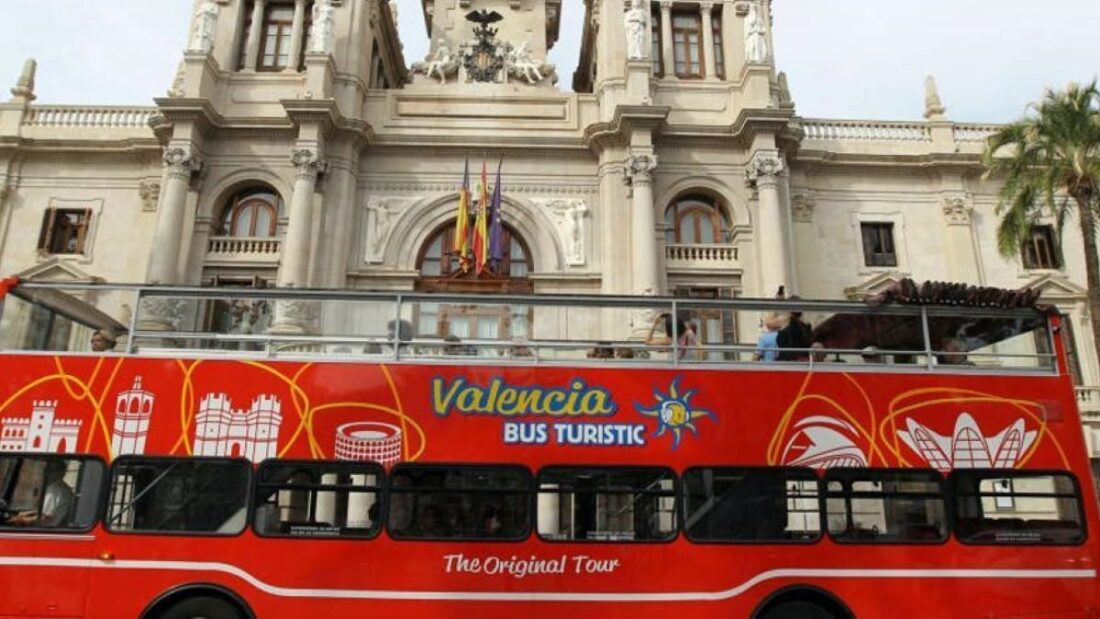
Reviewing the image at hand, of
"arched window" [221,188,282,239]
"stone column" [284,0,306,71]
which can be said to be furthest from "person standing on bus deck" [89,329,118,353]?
"stone column" [284,0,306,71]

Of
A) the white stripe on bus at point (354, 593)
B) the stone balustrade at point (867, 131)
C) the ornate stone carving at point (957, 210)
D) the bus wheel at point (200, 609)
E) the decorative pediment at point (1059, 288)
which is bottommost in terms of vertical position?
the bus wheel at point (200, 609)

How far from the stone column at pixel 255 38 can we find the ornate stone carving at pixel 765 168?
1668cm

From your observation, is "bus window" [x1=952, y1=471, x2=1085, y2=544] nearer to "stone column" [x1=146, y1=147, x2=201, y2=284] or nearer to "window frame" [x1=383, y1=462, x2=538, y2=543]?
"window frame" [x1=383, y1=462, x2=538, y2=543]

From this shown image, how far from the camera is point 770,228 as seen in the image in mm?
22562

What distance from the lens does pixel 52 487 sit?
8250mm

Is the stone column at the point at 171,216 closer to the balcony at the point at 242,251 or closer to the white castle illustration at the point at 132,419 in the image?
the balcony at the point at 242,251

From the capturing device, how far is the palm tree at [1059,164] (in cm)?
1851

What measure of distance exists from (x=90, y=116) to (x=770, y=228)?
22.9 meters

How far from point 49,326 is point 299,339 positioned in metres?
3.00

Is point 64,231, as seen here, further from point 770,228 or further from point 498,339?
point 770,228

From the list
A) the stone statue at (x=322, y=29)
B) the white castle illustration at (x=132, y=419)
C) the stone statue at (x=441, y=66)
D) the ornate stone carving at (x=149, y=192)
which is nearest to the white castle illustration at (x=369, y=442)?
the white castle illustration at (x=132, y=419)

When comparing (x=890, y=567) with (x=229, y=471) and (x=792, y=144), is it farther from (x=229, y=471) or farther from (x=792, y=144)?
(x=792, y=144)

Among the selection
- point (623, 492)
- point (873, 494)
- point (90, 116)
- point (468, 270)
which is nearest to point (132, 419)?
point (623, 492)

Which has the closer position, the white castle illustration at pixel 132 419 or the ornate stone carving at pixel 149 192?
the white castle illustration at pixel 132 419
